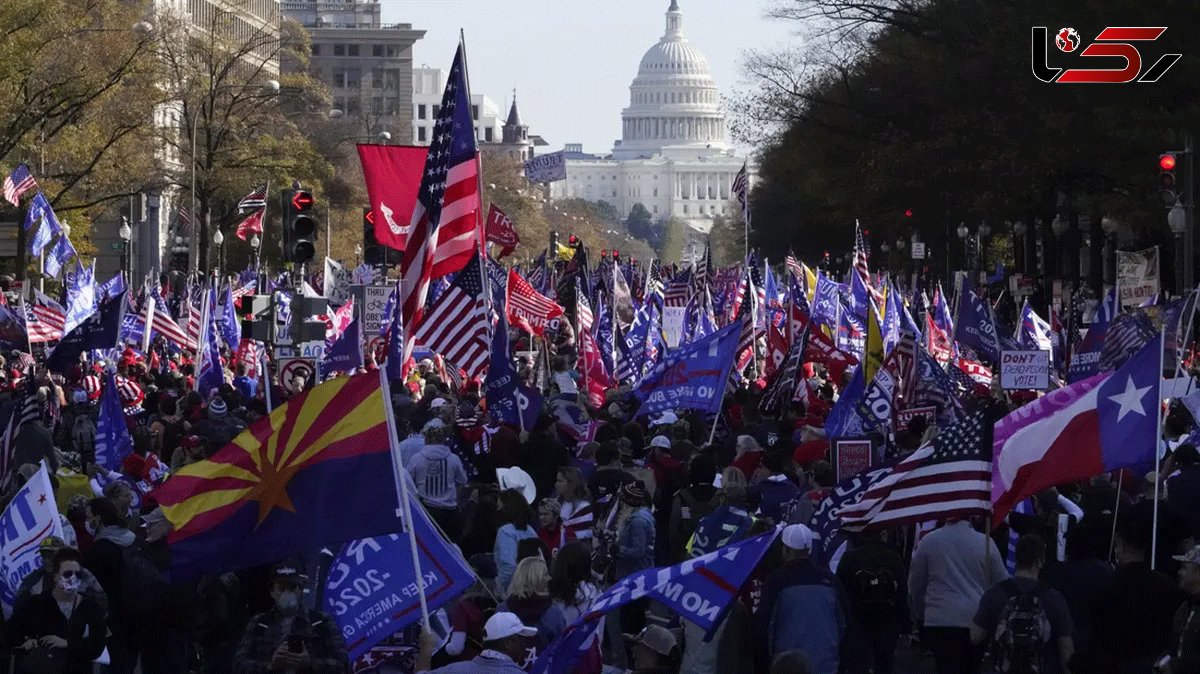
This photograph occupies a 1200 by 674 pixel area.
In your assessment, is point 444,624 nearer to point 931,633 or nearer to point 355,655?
point 355,655

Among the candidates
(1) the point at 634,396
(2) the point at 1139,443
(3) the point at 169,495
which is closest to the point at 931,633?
(2) the point at 1139,443

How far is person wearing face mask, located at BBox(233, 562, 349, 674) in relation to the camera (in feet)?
30.8

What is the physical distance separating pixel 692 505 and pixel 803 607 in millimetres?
2887

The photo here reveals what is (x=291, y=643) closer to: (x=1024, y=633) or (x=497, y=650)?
(x=497, y=650)

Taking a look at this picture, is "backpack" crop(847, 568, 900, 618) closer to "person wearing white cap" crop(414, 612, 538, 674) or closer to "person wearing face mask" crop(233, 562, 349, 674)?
"person wearing white cap" crop(414, 612, 538, 674)

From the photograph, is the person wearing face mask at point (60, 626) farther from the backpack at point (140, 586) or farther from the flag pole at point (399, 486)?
the flag pole at point (399, 486)

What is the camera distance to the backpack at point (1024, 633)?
33.6 feet

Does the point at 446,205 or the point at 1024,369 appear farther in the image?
the point at 1024,369

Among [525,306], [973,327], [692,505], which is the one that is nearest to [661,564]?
[692,505]

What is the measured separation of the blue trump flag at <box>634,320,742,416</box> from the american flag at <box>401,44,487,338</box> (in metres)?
1.72

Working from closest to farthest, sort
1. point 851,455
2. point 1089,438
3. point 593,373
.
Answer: point 1089,438 → point 851,455 → point 593,373

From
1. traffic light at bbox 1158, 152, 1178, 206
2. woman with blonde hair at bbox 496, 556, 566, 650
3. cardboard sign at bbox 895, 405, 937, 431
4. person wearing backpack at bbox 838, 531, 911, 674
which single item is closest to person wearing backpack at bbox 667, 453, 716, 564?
person wearing backpack at bbox 838, 531, 911, 674

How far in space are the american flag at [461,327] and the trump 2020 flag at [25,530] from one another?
825cm

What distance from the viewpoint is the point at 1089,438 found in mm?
11406
